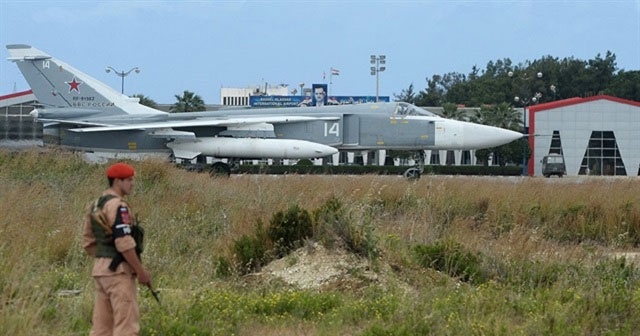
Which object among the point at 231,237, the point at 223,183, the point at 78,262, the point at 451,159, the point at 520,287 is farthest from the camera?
the point at 451,159

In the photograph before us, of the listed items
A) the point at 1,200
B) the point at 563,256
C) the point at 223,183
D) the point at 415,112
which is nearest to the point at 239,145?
the point at 415,112

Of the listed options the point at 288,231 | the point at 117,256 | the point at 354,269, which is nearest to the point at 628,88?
the point at 288,231

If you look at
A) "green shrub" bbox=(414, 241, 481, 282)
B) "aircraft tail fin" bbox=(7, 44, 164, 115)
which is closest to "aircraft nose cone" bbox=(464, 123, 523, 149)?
"aircraft tail fin" bbox=(7, 44, 164, 115)

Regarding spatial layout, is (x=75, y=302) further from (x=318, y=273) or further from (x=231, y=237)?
(x=231, y=237)

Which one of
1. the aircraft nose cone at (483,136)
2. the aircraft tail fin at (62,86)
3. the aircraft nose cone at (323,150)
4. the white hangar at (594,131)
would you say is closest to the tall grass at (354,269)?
the aircraft nose cone at (323,150)

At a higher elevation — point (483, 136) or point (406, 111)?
point (406, 111)

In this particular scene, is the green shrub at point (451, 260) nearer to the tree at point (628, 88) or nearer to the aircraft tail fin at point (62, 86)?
the aircraft tail fin at point (62, 86)

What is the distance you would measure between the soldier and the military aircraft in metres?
21.3

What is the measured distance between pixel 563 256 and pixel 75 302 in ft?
19.6

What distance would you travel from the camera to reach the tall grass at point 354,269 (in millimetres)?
7281

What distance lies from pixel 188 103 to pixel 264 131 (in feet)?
118

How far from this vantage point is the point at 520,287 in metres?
8.88

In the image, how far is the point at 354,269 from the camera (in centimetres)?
933

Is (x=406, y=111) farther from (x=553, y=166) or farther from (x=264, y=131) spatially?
(x=553, y=166)
